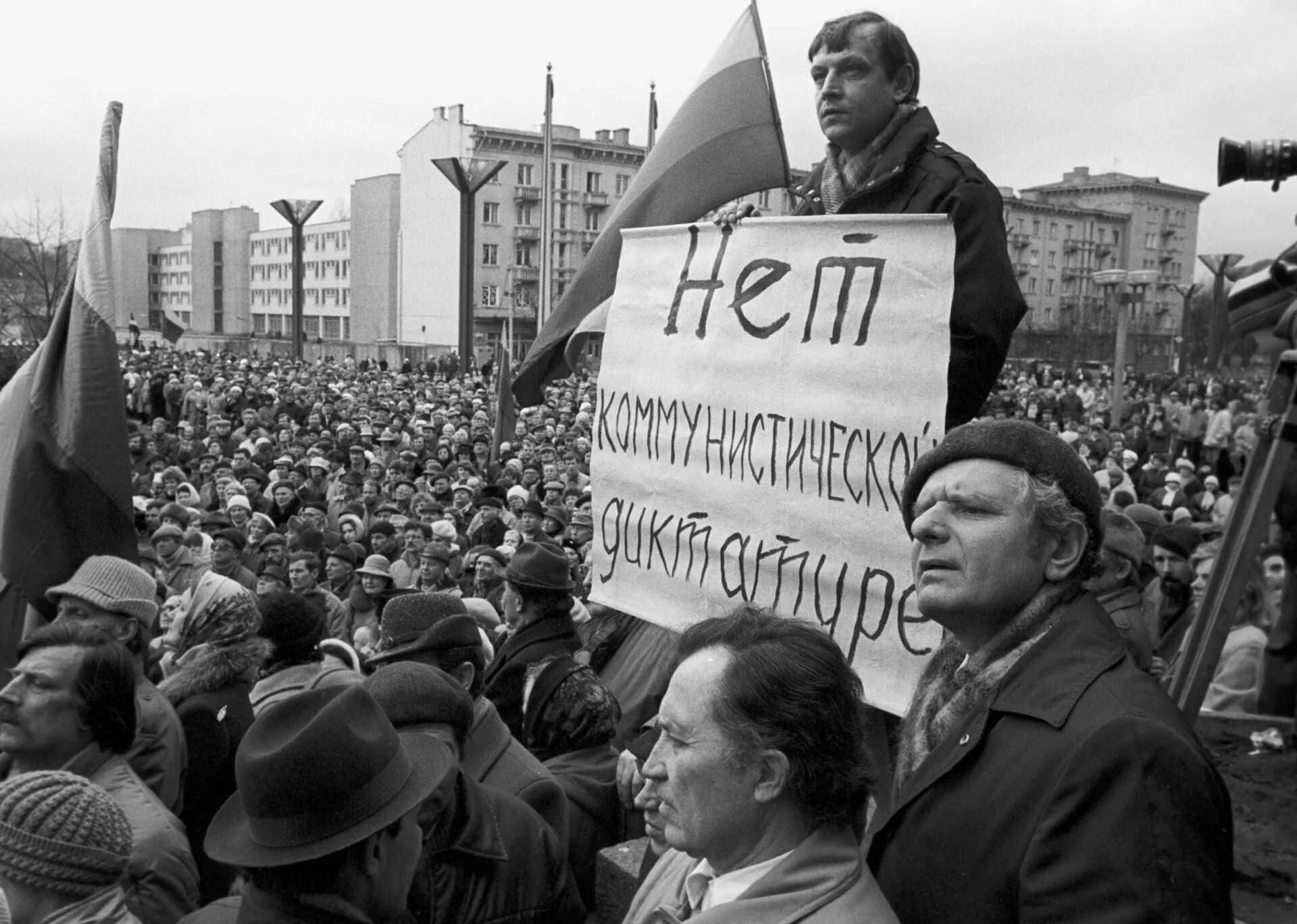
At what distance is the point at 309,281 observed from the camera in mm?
103062

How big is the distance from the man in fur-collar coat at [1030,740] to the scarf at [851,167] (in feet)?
3.98

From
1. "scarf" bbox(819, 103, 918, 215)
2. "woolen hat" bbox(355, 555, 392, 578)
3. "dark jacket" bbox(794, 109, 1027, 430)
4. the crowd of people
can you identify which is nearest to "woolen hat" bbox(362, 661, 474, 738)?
the crowd of people

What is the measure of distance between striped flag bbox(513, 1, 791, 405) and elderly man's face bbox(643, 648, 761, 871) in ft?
8.82

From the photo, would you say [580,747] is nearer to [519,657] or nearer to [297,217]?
[519,657]

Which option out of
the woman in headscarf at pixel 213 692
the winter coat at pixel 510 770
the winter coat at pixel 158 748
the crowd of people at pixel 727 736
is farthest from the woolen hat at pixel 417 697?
the woman in headscarf at pixel 213 692

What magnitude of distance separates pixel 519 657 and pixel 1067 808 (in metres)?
2.80

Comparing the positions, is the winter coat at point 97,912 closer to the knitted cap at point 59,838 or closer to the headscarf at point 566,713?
the knitted cap at point 59,838

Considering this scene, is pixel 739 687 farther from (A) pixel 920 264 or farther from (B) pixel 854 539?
(A) pixel 920 264

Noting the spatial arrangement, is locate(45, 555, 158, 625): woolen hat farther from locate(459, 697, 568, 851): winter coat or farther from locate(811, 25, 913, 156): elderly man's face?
locate(811, 25, 913, 156): elderly man's face

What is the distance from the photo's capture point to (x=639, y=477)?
11.8 feet

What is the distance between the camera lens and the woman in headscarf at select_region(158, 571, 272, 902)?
3.80 meters

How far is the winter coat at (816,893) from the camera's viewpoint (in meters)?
1.76

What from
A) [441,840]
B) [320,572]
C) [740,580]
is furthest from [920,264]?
[320,572]

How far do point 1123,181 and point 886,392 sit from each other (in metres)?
89.1
